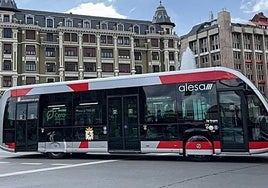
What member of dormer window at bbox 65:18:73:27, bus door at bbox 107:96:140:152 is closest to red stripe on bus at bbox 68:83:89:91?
bus door at bbox 107:96:140:152

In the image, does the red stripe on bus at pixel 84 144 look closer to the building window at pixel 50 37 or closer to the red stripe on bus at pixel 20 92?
the red stripe on bus at pixel 20 92

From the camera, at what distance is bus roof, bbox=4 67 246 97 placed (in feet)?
41.8

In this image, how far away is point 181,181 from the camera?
28.1 feet

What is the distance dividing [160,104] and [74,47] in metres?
54.0

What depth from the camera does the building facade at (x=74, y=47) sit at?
201 ft

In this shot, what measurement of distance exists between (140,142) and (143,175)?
12.9 ft

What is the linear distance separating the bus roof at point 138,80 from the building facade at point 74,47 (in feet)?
152

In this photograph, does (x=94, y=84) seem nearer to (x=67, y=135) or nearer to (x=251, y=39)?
(x=67, y=135)

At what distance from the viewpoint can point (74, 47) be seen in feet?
215

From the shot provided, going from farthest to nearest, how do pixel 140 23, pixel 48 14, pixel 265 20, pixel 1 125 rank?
pixel 265 20, pixel 140 23, pixel 48 14, pixel 1 125

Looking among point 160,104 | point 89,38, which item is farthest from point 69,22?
point 160,104

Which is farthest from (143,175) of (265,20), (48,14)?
(265,20)

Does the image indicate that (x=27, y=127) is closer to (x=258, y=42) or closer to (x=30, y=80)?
(x=30, y=80)

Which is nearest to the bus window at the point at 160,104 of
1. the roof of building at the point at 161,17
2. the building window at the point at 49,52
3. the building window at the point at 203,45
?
the building window at the point at 49,52
